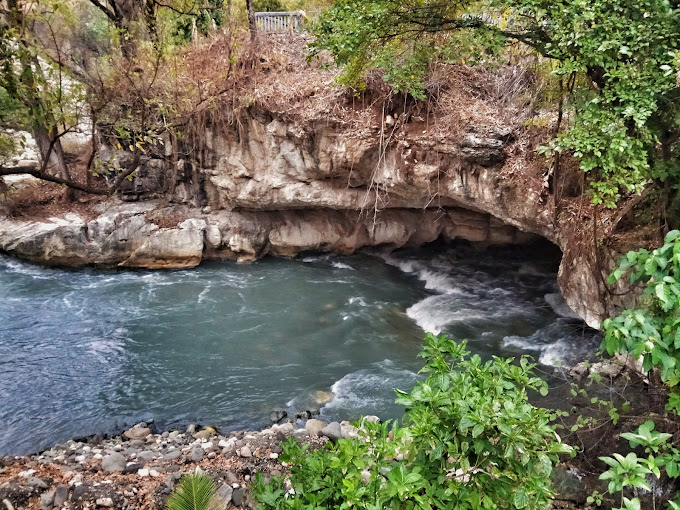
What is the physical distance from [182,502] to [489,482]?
2523 millimetres

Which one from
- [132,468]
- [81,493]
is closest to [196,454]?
[132,468]

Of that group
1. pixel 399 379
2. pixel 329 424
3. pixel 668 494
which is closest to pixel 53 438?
pixel 329 424

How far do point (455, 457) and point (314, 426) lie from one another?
4353mm

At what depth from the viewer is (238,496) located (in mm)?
4867

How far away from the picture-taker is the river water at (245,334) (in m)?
7.26

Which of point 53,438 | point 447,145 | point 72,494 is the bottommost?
point 53,438

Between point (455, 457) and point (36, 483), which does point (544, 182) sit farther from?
point (36, 483)

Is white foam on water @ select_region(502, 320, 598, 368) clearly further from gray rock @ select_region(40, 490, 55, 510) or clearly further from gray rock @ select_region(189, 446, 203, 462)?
gray rock @ select_region(40, 490, 55, 510)

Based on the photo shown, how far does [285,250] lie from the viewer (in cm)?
1409

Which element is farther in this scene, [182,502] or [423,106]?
[423,106]

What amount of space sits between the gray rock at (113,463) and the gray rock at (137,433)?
85 centimetres

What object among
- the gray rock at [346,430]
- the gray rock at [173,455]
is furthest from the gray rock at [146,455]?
the gray rock at [346,430]

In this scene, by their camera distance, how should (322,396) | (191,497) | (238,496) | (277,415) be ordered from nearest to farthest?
1. (191,497)
2. (238,496)
3. (277,415)
4. (322,396)

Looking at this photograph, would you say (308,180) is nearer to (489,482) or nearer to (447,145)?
(447,145)
